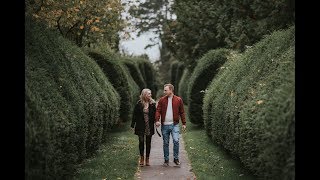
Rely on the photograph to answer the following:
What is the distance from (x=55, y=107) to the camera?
8.62 m

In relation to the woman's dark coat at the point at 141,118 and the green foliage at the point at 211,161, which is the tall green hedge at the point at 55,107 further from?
the green foliage at the point at 211,161

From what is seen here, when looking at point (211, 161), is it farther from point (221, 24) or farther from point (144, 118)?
point (221, 24)

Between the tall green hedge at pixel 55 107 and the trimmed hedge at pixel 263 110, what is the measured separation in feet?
11.0

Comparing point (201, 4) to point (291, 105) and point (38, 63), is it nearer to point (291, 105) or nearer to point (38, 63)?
point (38, 63)

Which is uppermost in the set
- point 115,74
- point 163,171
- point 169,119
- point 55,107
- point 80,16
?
point 80,16

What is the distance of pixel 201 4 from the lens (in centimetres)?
2459

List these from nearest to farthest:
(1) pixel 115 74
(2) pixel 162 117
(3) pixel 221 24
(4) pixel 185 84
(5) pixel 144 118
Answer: (2) pixel 162 117 < (5) pixel 144 118 < (1) pixel 115 74 < (3) pixel 221 24 < (4) pixel 185 84

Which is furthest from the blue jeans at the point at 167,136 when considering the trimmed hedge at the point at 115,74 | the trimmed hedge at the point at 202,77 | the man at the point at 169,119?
the trimmed hedge at the point at 115,74

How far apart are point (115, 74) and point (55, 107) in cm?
1247

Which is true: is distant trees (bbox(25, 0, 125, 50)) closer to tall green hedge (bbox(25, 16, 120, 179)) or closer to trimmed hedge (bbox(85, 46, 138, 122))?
trimmed hedge (bbox(85, 46, 138, 122))

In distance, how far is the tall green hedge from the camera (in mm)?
6883

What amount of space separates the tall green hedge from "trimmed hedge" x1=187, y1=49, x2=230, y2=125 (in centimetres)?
705

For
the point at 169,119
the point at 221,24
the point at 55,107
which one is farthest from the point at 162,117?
the point at 221,24

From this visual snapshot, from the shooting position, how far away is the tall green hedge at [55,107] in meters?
6.88
